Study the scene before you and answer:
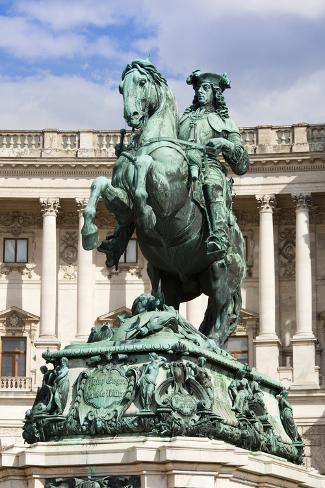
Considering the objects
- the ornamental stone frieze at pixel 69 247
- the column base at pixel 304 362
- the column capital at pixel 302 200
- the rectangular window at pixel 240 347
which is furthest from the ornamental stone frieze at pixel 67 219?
the column base at pixel 304 362

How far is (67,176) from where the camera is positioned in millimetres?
69000

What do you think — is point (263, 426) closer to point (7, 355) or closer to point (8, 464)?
point (8, 464)

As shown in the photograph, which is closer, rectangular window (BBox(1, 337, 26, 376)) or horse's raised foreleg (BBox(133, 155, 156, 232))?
horse's raised foreleg (BBox(133, 155, 156, 232))

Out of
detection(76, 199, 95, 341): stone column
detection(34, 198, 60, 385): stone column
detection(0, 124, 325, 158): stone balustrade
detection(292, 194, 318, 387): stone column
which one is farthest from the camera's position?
detection(0, 124, 325, 158): stone balustrade

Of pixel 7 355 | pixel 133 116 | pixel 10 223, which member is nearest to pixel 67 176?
pixel 10 223

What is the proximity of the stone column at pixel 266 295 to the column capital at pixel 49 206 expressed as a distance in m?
9.57

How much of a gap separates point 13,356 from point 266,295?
40.4 ft

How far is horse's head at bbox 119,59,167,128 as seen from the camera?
13.7 metres

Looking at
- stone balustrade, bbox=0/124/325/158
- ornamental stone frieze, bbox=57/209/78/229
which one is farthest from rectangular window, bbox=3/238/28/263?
stone balustrade, bbox=0/124/325/158

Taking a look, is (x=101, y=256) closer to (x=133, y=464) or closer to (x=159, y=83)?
(x=159, y=83)

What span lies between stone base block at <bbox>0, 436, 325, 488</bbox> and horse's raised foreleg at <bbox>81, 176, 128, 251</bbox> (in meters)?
2.09

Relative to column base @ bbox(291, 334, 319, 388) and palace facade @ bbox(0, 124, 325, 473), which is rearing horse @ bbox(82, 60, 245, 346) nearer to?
column base @ bbox(291, 334, 319, 388)

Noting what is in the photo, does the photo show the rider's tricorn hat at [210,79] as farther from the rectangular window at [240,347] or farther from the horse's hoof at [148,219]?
the rectangular window at [240,347]

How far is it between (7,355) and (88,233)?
56.1 meters
